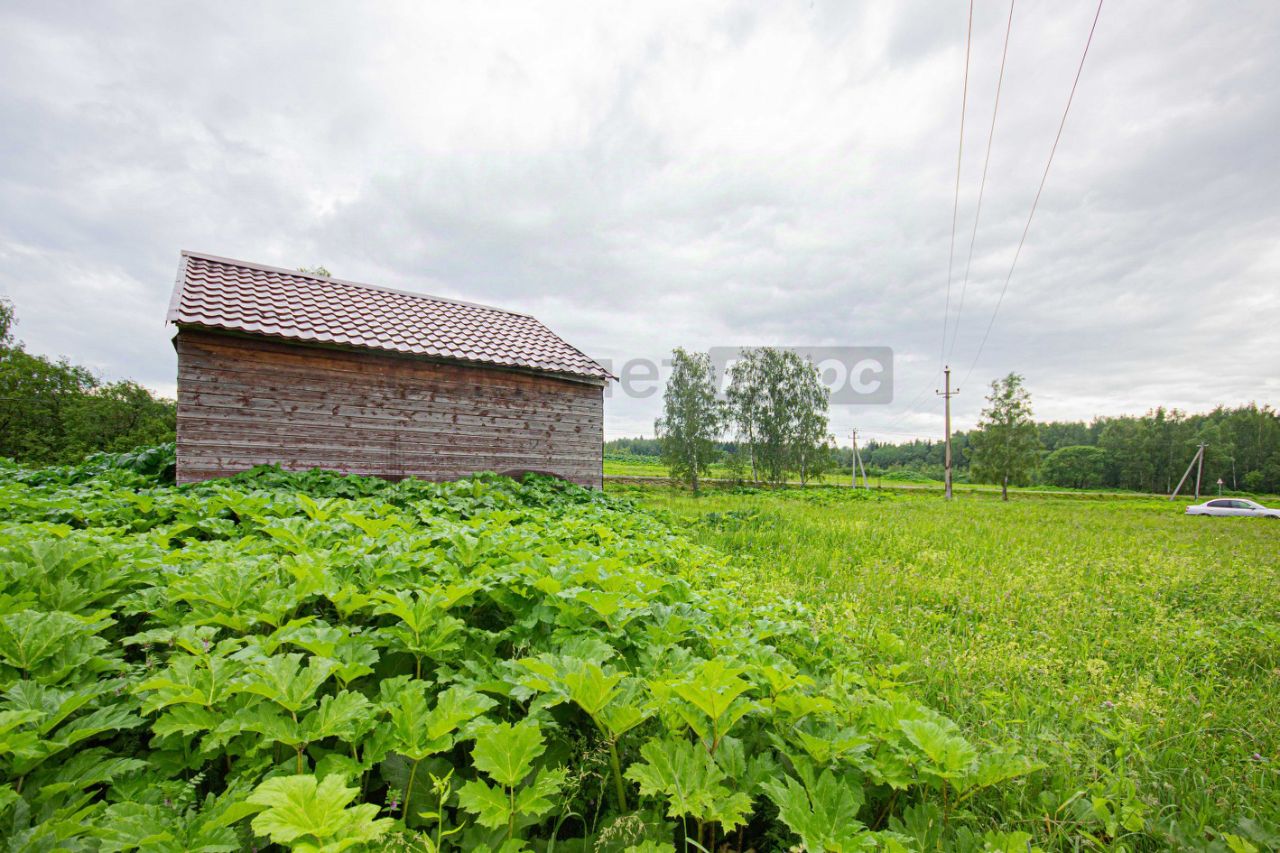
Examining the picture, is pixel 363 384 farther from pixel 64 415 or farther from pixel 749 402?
pixel 64 415

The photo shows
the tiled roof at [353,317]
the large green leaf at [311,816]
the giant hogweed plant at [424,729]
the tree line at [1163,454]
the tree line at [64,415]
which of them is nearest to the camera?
the large green leaf at [311,816]

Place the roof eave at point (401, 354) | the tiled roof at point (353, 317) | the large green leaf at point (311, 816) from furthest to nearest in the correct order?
1. the tiled roof at point (353, 317)
2. the roof eave at point (401, 354)
3. the large green leaf at point (311, 816)

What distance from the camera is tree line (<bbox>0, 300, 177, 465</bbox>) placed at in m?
26.3

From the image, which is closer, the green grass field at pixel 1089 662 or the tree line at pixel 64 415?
the green grass field at pixel 1089 662

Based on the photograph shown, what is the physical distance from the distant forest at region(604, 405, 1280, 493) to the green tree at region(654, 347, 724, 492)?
2607 cm

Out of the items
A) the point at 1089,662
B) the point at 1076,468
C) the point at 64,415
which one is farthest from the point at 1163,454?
the point at 64,415

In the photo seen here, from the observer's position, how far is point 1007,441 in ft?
114

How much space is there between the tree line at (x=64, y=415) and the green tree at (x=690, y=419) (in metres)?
28.0

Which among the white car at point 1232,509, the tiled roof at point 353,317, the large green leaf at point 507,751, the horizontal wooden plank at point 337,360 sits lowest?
the white car at point 1232,509

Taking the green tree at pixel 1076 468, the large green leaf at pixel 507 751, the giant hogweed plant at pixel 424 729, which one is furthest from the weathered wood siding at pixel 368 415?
the green tree at pixel 1076 468

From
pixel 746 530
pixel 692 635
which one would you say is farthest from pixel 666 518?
pixel 692 635

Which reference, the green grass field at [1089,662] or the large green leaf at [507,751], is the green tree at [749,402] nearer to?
the green grass field at [1089,662]

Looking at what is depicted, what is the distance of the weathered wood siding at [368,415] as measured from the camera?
10.2m

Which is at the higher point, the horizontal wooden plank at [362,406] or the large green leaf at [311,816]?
the horizontal wooden plank at [362,406]
